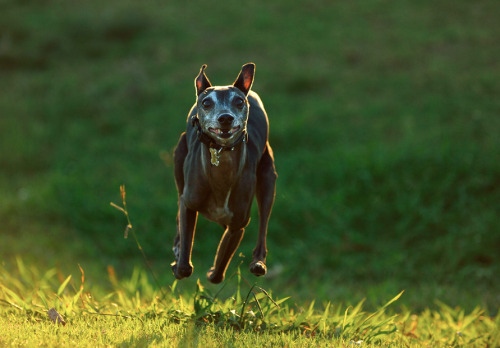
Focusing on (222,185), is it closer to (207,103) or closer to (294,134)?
(207,103)

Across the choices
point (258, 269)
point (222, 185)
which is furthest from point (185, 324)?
point (222, 185)

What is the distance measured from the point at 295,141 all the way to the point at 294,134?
0.16 meters

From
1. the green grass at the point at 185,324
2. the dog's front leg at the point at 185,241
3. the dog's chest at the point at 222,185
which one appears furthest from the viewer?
the green grass at the point at 185,324

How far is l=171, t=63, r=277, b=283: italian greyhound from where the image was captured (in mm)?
2953

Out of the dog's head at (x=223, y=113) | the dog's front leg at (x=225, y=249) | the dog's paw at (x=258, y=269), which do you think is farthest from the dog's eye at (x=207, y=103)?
the dog's paw at (x=258, y=269)

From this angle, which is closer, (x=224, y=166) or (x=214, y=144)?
(x=214, y=144)

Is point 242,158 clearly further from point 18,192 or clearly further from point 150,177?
point 18,192

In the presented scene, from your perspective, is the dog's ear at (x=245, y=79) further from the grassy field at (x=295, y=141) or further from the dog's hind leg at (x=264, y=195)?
the grassy field at (x=295, y=141)

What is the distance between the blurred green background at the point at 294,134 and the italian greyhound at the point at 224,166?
16.3 ft

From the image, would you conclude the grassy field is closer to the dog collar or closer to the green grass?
the green grass

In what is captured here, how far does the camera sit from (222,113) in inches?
113

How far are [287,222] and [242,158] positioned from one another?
24.7 feet

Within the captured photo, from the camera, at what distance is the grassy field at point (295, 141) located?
973 cm

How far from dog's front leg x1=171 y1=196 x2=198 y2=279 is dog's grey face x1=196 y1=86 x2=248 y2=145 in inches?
25.4
